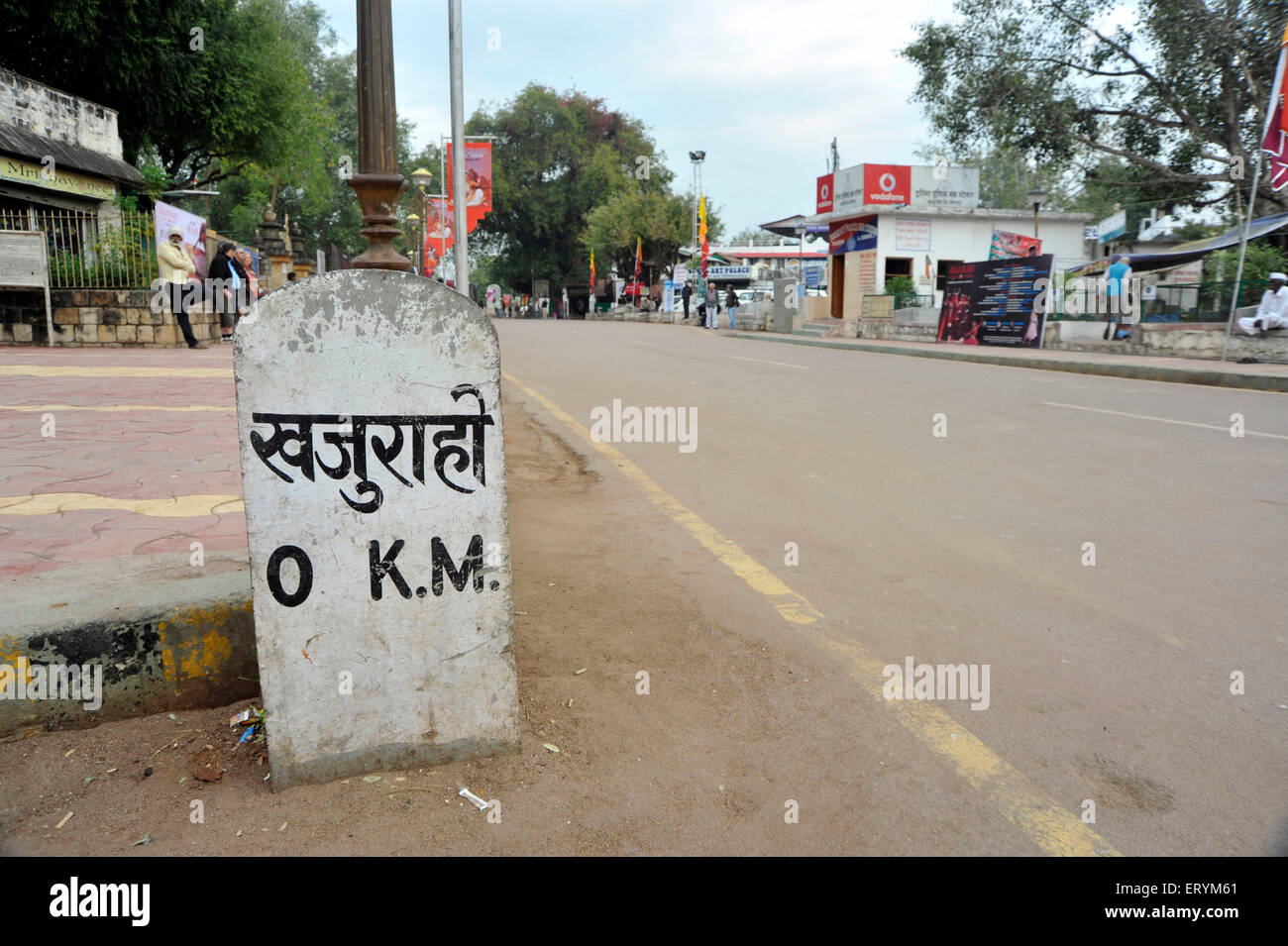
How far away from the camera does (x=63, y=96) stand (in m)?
19.2

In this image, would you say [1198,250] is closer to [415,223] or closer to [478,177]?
[478,177]

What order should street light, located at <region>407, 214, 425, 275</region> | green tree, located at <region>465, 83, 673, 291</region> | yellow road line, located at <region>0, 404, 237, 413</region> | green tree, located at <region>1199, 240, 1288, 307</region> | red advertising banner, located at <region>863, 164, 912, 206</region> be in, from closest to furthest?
1. yellow road line, located at <region>0, 404, 237, 413</region>
2. green tree, located at <region>1199, 240, 1288, 307</region>
3. red advertising banner, located at <region>863, 164, 912, 206</region>
4. street light, located at <region>407, 214, 425, 275</region>
5. green tree, located at <region>465, 83, 673, 291</region>

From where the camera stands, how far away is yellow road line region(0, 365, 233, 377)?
421 inches

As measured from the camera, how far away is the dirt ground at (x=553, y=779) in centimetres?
222

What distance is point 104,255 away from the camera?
51.3ft

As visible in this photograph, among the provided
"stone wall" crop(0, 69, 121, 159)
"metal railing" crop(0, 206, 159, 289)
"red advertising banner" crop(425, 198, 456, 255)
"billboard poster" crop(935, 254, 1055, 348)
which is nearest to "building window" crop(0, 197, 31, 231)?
"metal railing" crop(0, 206, 159, 289)

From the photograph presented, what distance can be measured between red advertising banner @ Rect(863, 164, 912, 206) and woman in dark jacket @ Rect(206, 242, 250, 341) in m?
21.6

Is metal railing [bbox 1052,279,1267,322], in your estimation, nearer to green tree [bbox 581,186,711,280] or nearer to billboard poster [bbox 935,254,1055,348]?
billboard poster [bbox 935,254,1055,348]

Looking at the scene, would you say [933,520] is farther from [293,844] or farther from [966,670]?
[293,844]

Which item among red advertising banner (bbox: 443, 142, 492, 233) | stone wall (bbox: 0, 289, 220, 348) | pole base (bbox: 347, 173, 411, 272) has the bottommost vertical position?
stone wall (bbox: 0, 289, 220, 348)

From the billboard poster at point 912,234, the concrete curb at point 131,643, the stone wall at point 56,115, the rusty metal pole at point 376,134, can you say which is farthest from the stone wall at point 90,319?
the billboard poster at point 912,234

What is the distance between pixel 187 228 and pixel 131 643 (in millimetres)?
16243

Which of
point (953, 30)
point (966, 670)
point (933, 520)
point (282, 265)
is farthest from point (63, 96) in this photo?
point (953, 30)
